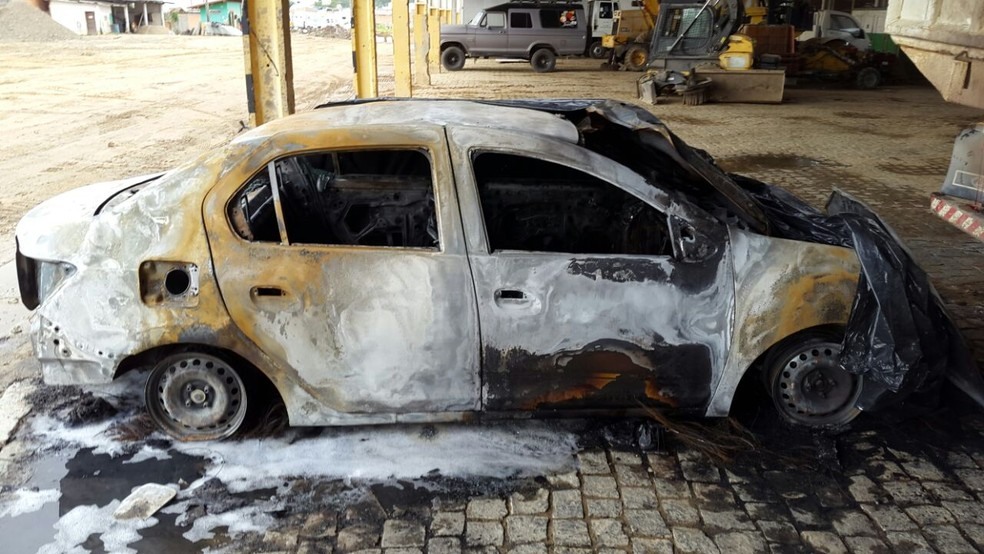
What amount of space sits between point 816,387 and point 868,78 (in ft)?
72.6

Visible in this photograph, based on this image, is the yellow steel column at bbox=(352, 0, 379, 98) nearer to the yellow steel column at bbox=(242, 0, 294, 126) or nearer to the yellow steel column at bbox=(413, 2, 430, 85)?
the yellow steel column at bbox=(242, 0, 294, 126)

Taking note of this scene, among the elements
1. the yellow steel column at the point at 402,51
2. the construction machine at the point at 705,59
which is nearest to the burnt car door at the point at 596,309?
the yellow steel column at the point at 402,51

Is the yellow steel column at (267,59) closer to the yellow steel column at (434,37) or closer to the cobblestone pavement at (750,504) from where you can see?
the cobblestone pavement at (750,504)

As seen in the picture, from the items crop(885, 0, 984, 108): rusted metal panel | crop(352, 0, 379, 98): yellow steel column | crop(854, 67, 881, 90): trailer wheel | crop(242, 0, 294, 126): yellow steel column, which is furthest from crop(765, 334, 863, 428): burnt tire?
crop(854, 67, 881, 90): trailer wheel

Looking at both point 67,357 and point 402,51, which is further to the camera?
point 402,51

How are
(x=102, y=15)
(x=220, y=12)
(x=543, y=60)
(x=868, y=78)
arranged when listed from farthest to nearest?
1. (x=220, y=12)
2. (x=102, y=15)
3. (x=543, y=60)
4. (x=868, y=78)

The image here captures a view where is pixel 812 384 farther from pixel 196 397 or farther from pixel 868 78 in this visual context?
pixel 868 78

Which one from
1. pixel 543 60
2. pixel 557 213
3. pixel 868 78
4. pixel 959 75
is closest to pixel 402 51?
pixel 543 60

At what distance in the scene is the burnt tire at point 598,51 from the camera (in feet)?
104

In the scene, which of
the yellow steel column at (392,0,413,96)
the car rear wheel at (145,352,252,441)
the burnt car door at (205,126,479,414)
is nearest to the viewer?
the burnt car door at (205,126,479,414)

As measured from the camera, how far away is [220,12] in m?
70.8

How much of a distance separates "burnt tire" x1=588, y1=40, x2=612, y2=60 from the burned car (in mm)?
29184

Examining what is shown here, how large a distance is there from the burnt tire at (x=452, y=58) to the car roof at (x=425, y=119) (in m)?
24.3

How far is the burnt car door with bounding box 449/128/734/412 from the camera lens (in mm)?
3666
